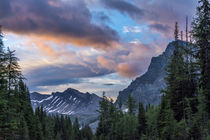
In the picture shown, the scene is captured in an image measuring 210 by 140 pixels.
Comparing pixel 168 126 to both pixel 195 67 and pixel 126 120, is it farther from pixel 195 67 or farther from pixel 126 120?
pixel 126 120

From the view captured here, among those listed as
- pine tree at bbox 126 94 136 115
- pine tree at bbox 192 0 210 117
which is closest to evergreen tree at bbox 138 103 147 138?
pine tree at bbox 126 94 136 115

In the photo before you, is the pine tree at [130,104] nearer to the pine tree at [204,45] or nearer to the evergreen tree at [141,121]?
the evergreen tree at [141,121]

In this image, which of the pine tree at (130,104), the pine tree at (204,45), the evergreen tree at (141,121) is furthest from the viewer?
the pine tree at (130,104)

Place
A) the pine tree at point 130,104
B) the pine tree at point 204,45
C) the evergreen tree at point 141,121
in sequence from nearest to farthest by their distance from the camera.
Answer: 1. the pine tree at point 204,45
2. the evergreen tree at point 141,121
3. the pine tree at point 130,104

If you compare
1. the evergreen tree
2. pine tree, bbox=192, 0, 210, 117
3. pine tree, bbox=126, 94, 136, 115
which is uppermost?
pine tree, bbox=192, 0, 210, 117

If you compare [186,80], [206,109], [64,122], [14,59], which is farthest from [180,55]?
[64,122]

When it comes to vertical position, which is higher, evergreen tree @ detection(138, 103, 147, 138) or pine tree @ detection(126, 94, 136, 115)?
pine tree @ detection(126, 94, 136, 115)

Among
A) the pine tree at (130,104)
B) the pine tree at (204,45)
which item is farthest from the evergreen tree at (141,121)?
the pine tree at (204,45)

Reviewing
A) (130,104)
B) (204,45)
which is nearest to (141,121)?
(130,104)

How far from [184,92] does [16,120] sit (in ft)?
73.3

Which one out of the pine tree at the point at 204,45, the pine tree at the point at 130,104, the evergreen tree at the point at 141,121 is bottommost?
the evergreen tree at the point at 141,121

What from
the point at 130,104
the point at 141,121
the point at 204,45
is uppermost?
the point at 204,45

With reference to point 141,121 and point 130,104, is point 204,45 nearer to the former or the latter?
point 141,121

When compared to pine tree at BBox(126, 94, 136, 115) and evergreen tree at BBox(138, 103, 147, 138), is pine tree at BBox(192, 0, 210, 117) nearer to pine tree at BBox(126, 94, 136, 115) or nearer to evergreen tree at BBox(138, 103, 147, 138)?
evergreen tree at BBox(138, 103, 147, 138)
